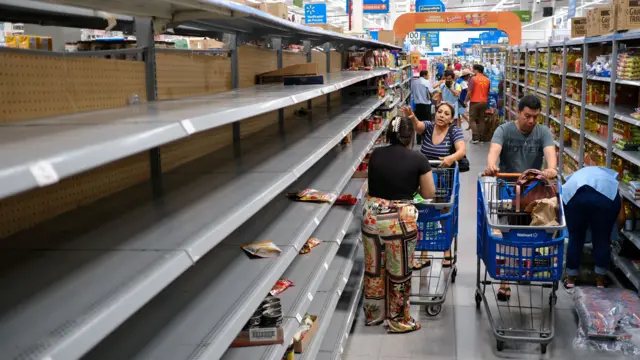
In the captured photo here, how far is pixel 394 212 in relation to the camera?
428cm

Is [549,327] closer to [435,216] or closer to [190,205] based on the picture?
[435,216]

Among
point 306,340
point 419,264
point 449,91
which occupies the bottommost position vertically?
point 419,264

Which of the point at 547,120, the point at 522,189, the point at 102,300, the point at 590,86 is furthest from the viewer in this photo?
the point at 547,120

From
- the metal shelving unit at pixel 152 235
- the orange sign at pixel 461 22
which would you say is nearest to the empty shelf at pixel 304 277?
the metal shelving unit at pixel 152 235

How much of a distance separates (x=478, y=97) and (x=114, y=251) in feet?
40.8

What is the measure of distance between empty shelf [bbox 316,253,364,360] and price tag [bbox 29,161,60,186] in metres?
2.77

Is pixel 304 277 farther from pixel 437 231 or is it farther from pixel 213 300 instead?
pixel 437 231

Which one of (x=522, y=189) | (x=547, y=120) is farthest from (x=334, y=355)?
(x=547, y=120)

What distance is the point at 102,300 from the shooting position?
1439mm

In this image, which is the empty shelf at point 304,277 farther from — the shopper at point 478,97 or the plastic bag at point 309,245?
the shopper at point 478,97

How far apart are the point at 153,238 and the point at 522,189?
3.25m

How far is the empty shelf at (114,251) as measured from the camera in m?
1.34

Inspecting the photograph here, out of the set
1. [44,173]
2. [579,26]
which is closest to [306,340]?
[44,173]

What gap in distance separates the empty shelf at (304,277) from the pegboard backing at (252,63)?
110 cm
